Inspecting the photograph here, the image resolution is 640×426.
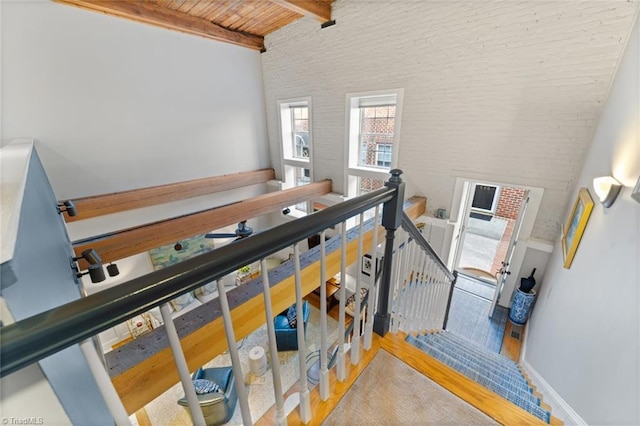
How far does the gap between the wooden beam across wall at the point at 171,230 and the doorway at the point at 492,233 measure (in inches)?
110

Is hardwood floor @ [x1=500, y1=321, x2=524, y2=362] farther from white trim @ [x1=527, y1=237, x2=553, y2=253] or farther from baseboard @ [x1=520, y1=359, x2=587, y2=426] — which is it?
white trim @ [x1=527, y1=237, x2=553, y2=253]

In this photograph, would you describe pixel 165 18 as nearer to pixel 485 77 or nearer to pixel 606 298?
pixel 485 77

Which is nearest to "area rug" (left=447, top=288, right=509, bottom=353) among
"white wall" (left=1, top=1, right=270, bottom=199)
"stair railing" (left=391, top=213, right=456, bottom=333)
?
"stair railing" (left=391, top=213, right=456, bottom=333)

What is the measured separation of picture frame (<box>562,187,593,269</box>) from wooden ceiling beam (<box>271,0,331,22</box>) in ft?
13.3

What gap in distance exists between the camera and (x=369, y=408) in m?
1.15

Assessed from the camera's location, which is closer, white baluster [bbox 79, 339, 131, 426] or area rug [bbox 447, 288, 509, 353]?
white baluster [bbox 79, 339, 131, 426]

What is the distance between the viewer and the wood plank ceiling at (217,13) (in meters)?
3.51

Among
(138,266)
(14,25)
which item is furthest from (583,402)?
(14,25)

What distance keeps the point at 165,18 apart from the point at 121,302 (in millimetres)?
5287

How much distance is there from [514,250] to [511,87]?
2013 millimetres

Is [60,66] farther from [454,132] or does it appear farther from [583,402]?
[583,402]

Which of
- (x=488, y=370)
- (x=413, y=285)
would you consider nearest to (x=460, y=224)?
(x=488, y=370)

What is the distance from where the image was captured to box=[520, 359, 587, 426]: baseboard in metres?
1.49

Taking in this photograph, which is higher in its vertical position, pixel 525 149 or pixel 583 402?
pixel 525 149
